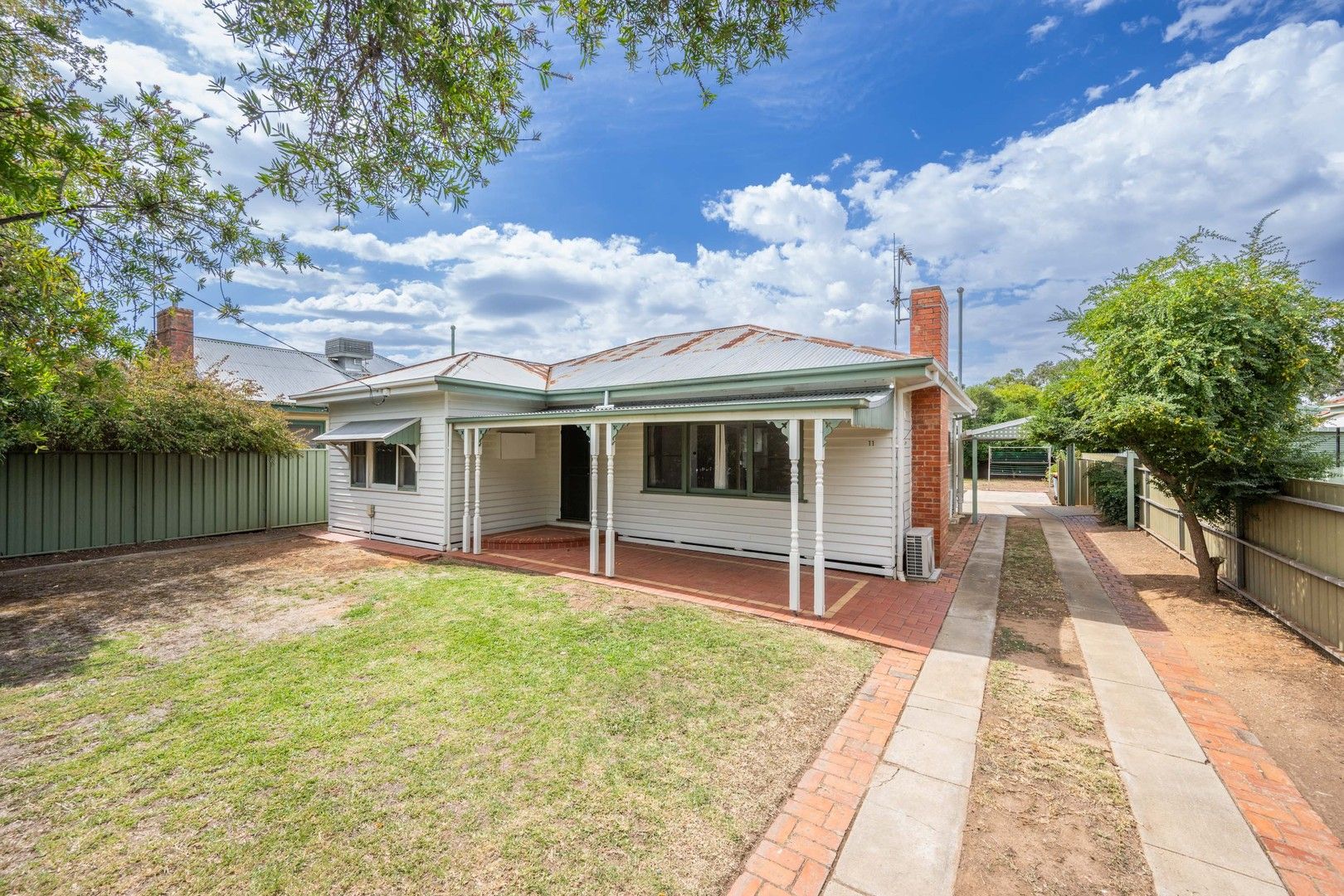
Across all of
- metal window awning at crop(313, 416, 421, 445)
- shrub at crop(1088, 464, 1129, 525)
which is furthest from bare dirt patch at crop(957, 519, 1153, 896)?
shrub at crop(1088, 464, 1129, 525)

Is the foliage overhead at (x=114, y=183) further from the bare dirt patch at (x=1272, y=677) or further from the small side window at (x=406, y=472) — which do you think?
the bare dirt patch at (x=1272, y=677)

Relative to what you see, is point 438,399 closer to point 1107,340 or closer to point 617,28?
point 617,28

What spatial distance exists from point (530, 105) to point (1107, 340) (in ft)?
25.3

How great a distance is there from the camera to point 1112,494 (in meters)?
13.0

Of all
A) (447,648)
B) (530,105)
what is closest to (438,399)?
(447,648)

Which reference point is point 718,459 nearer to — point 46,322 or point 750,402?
point 750,402

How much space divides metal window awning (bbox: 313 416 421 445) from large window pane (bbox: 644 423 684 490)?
4302 millimetres

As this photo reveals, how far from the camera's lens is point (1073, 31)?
6578 mm

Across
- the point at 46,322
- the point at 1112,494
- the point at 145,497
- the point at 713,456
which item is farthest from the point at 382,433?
the point at 1112,494

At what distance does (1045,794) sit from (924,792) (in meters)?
0.70

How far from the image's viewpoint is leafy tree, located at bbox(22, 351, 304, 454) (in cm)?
877

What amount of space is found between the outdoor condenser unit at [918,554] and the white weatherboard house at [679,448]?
0.14 m

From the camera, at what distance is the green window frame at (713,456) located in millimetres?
8367

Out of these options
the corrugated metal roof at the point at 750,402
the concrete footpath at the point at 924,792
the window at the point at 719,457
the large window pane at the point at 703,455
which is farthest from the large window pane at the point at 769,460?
the concrete footpath at the point at 924,792
